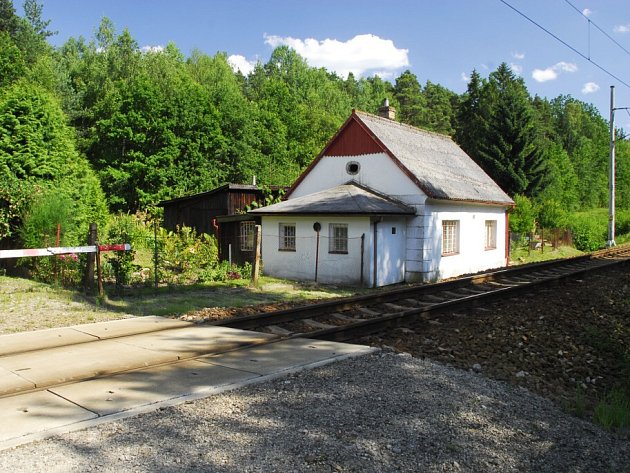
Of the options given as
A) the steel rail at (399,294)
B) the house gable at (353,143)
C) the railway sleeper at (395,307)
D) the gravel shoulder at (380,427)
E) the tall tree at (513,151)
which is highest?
the tall tree at (513,151)

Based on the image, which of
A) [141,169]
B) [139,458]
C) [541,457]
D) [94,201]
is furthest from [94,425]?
[141,169]

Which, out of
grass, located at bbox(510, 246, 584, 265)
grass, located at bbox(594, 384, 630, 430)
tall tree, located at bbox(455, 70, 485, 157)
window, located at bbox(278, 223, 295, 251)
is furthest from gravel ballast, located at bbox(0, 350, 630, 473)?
tall tree, located at bbox(455, 70, 485, 157)

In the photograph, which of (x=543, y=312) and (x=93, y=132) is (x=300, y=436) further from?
(x=93, y=132)

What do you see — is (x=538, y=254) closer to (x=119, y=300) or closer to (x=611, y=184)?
(x=611, y=184)

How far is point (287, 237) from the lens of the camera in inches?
776

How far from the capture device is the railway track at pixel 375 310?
9.51 m

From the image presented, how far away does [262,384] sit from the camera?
6.07 m

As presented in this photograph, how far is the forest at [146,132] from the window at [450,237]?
13.1 m

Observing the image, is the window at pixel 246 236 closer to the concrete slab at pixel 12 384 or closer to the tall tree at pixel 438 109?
the concrete slab at pixel 12 384

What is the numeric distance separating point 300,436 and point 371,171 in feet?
54.7

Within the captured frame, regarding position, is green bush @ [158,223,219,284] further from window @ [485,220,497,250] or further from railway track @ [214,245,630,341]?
window @ [485,220,497,250]

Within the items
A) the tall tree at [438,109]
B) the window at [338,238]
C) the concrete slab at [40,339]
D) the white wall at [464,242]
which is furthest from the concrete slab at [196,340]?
the tall tree at [438,109]

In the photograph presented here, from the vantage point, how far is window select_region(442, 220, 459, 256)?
68.1ft

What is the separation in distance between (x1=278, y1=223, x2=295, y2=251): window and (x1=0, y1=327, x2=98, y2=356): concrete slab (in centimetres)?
1082
